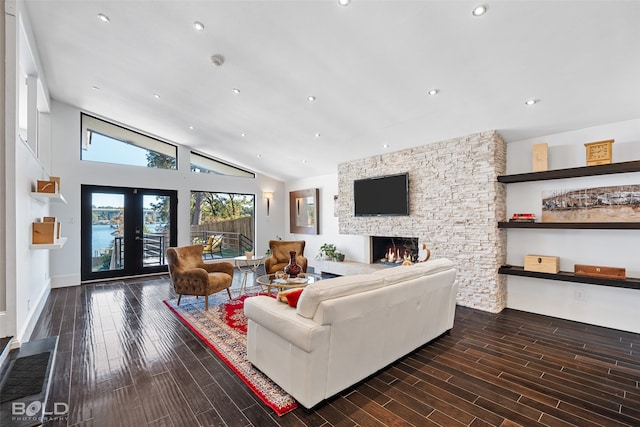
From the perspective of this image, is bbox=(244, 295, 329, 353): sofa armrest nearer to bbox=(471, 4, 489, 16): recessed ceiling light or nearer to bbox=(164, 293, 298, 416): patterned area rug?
bbox=(164, 293, 298, 416): patterned area rug

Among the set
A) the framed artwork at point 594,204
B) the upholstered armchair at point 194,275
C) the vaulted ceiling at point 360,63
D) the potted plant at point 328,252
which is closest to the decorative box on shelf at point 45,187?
the upholstered armchair at point 194,275

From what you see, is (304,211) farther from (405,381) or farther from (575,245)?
(405,381)

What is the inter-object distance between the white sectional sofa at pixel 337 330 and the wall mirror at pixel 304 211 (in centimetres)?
495

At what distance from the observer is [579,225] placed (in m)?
3.56

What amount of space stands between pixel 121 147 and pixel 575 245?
8.54 metres

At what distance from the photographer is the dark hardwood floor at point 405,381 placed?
196 cm

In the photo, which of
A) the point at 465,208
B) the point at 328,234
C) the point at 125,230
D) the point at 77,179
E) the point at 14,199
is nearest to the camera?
the point at 14,199

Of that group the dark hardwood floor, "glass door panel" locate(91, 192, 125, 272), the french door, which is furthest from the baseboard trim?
the dark hardwood floor

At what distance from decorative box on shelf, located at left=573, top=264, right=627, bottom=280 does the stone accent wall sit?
86cm

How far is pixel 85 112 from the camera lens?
5992mm

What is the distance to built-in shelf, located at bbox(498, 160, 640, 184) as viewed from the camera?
323cm

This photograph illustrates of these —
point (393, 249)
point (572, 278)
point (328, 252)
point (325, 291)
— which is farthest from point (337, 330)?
point (328, 252)

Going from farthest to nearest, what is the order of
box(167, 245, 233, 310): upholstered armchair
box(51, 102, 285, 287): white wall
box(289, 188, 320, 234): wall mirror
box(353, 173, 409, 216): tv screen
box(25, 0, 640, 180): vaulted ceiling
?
box(289, 188, 320, 234): wall mirror → box(51, 102, 285, 287): white wall → box(353, 173, 409, 216): tv screen → box(167, 245, 233, 310): upholstered armchair → box(25, 0, 640, 180): vaulted ceiling

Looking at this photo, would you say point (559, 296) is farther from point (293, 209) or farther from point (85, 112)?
point (85, 112)
